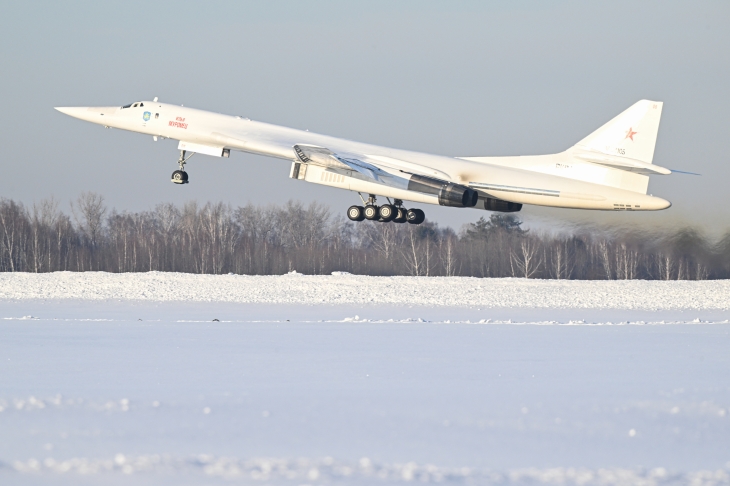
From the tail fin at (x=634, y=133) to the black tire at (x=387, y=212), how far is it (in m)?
→ 4.44

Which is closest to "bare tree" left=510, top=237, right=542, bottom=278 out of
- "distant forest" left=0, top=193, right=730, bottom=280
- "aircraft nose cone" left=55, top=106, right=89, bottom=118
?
"distant forest" left=0, top=193, right=730, bottom=280

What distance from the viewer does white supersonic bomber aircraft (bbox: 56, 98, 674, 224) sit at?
16344 millimetres

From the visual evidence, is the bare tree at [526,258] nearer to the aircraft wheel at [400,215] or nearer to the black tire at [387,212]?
the aircraft wheel at [400,215]

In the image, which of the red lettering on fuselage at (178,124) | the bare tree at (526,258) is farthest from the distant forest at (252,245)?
the red lettering on fuselage at (178,124)

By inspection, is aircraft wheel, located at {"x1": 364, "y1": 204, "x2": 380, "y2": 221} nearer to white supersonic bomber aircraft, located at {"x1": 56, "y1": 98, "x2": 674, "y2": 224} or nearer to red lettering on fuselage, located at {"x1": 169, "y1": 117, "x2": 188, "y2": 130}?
white supersonic bomber aircraft, located at {"x1": 56, "y1": 98, "x2": 674, "y2": 224}

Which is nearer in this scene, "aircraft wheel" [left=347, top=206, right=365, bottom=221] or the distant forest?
"aircraft wheel" [left=347, top=206, right=365, bottom=221]

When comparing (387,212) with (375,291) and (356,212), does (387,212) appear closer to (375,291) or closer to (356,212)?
(356,212)

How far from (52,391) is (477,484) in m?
4.24

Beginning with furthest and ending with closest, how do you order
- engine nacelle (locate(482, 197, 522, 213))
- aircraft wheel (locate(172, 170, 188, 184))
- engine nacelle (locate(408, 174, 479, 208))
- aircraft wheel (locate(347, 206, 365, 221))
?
1. aircraft wheel (locate(172, 170, 188, 184))
2. aircraft wheel (locate(347, 206, 365, 221))
3. engine nacelle (locate(482, 197, 522, 213))
4. engine nacelle (locate(408, 174, 479, 208))

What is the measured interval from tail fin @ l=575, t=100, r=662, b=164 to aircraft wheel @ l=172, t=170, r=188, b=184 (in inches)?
336

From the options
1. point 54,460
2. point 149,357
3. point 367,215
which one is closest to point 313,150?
point 367,215

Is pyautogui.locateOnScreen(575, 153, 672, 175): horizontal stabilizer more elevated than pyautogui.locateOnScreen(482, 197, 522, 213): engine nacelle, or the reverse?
pyautogui.locateOnScreen(575, 153, 672, 175): horizontal stabilizer

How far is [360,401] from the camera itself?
305 inches

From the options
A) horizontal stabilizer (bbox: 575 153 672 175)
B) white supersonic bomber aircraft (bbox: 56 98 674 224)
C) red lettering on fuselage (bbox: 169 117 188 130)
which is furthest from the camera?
red lettering on fuselage (bbox: 169 117 188 130)
